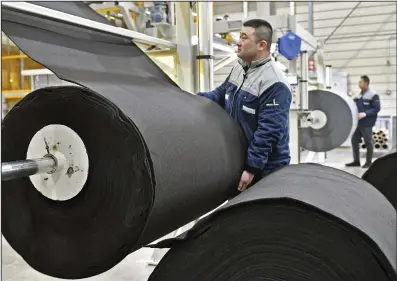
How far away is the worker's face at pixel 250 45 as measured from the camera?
5.90ft

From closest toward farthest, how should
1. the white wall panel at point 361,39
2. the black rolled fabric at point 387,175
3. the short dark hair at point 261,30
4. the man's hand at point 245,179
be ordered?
the man's hand at point 245,179
the short dark hair at point 261,30
the black rolled fabric at point 387,175
the white wall panel at point 361,39

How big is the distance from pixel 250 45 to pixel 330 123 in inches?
136

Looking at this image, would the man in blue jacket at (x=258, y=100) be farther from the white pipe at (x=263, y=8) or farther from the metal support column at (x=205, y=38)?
the white pipe at (x=263, y=8)

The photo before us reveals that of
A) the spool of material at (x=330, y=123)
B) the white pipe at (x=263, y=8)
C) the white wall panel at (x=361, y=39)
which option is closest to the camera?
the white pipe at (x=263, y=8)

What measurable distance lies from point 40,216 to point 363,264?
3.03ft

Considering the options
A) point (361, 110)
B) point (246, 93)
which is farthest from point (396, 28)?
point (246, 93)

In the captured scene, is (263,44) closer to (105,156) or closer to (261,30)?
(261,30)

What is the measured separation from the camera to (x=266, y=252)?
37.2 inches

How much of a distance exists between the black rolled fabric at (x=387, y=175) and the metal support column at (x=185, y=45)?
988mm

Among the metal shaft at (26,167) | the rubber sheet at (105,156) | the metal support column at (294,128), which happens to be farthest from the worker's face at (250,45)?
the metal support column at (294,128)

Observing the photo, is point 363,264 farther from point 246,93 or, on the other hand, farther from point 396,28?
point 396,28

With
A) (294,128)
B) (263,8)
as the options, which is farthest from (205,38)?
(294,128)

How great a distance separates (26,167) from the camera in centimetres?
104

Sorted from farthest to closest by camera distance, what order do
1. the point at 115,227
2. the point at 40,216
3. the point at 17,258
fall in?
1. the point at 17,258
2. the point at 40,216
3. the point at 115,227
